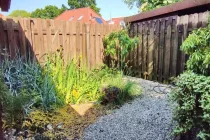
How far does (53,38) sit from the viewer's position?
5.08m

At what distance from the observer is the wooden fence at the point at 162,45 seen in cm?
435

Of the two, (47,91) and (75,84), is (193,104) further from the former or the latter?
(75,84)

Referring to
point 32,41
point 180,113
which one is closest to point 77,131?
point 180,113

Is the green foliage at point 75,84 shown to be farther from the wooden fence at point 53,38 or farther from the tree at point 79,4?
the tree at point 79,4

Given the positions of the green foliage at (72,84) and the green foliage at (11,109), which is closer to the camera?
the green foliage at (11,109)

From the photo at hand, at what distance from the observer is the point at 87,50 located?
5797 millimetres

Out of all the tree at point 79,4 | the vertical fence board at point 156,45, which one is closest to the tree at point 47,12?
the tree at point 79,4

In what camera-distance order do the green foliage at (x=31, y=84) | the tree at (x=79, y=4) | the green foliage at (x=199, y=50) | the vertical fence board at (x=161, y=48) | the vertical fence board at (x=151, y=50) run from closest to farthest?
the green foliage at (x=199, y=50), the green foliage at (x=31, y=84), the vertical fence board at (x=161, y=48), the vertical fence board at (x=151, y=50), the tree at (x=79, y=4)

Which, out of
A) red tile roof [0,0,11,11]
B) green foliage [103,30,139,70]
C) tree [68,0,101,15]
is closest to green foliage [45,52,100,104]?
green foliage [103,30,139,70]

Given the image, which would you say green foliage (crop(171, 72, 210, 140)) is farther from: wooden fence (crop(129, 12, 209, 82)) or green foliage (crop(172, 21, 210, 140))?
wooden fence (crop(129, 12, 209, 82))

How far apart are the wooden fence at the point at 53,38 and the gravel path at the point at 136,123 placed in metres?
2.50

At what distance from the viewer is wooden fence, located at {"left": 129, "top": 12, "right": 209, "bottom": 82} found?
14.3 ft

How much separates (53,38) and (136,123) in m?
3.28

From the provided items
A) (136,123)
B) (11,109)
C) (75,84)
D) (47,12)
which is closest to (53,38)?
(75,84)
